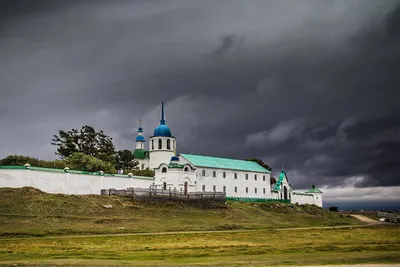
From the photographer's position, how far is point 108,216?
55.5 metres

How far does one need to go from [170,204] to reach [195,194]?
228 inches

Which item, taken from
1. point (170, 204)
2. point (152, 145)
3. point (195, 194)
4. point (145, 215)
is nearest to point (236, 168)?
point (152, 145)

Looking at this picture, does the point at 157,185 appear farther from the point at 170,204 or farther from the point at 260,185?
the point at 260,185

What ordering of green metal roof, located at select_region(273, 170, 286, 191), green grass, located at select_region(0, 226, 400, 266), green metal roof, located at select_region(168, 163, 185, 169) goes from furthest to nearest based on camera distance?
1. green metal roof, located at select_region(273, 170, 286, 191)
2. green metal roof, located at select_region(168, 163, 185, 169)
3. green grass, located at select_region(0, 226, 400, 266)

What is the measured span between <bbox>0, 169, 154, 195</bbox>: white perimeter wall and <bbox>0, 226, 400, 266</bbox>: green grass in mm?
14975

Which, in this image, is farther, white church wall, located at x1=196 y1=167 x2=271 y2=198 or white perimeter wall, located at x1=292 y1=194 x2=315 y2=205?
white perimeter wall, located at x1=292 y1=194 x2=315 y2=205

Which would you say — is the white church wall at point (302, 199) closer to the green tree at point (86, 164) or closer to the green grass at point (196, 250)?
the green tree at point (86, 164)

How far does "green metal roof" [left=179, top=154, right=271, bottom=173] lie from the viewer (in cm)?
8456

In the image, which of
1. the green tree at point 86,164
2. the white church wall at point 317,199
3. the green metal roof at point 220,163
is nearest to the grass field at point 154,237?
the green metal roof at point 220,163

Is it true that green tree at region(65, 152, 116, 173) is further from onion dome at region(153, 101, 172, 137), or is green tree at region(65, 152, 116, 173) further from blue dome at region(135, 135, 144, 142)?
blue dome at region(135, 135, 144, 142)

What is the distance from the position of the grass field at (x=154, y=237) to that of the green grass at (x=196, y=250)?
0.16 feet

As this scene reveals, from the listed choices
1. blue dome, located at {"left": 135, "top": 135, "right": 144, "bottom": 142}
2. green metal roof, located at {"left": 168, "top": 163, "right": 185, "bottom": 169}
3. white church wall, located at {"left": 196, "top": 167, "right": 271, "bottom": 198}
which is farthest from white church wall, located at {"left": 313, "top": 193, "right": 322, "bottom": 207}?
blue dome, located at {"left": 135, "top": 135, "right": 144, "bottom": 142}

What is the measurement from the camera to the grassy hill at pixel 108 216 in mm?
48688

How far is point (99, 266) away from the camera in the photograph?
28.2 metres
